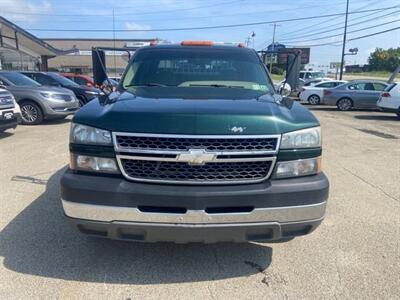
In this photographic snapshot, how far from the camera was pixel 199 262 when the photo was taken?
134 inches

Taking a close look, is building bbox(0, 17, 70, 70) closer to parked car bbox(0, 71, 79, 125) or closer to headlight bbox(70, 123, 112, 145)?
parked car bbox(0, 71, 79, 125)

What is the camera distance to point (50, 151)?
788cm

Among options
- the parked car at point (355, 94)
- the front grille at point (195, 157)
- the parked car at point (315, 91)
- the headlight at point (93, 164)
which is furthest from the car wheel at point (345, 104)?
the headlight at point (93, 164)

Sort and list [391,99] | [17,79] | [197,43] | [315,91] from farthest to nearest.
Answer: [315,91]
[391,99]
[17,79]
[197,43]

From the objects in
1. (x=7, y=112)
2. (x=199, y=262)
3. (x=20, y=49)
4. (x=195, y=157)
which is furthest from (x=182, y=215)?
(x=20, y=49)

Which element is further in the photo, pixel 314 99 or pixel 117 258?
pixel 314 99

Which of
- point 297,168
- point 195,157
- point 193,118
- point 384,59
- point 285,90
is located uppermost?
point 384,59

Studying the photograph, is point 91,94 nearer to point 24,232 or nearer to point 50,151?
point 50,151

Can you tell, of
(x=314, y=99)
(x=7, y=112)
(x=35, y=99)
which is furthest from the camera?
(x=314, y=99)

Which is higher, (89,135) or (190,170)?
(89,135)

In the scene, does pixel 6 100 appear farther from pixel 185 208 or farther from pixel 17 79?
pixel 185 208

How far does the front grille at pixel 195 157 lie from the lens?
2.77 m

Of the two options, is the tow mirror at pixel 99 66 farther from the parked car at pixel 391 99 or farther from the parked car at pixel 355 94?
the parked car at pixel 355 94

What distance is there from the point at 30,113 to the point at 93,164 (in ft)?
32.9
